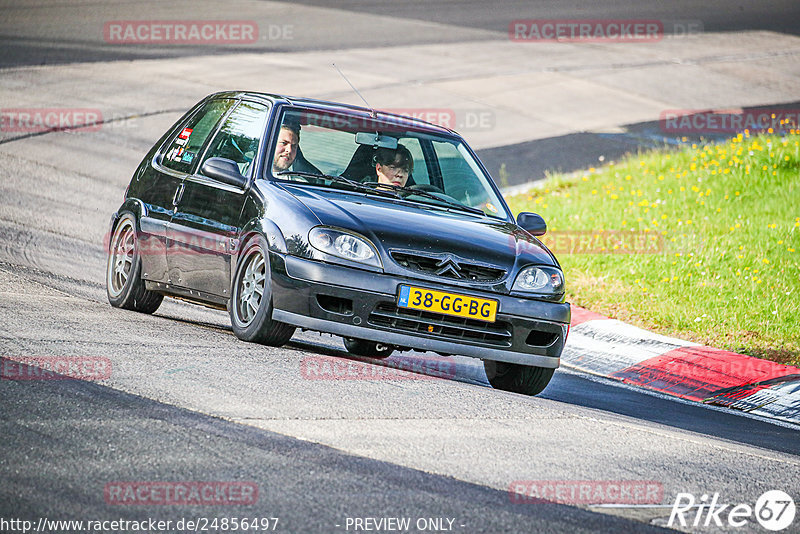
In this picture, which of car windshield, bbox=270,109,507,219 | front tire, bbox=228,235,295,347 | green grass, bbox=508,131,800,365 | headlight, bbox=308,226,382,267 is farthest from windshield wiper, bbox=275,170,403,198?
green grass, bbox=508,131,800,365

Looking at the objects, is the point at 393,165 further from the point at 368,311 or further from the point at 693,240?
the point at 693,240

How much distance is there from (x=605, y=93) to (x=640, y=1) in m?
13.0

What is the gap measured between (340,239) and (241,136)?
5.58 ft

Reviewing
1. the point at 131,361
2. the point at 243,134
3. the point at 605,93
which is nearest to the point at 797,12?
the point at 605,93

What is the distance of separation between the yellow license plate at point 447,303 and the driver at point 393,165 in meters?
1.32

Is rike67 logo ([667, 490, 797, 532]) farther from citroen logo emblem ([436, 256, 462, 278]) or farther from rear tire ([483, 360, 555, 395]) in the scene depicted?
rear tire ([483, 360, 555, 395])

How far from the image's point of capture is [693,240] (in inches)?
500

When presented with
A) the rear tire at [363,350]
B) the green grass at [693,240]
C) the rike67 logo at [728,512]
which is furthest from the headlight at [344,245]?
the green grass at [693,240]

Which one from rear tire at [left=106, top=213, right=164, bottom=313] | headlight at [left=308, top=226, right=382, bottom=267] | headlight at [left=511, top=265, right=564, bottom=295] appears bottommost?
rear tire at [left=106, top=213, right=164, bottom=313]

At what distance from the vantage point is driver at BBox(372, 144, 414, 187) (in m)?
8.09

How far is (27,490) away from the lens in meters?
4.33

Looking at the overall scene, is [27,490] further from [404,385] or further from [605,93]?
[605,93]

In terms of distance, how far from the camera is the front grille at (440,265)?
6984 millimetres

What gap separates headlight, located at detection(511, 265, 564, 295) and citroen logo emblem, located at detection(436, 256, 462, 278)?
1.29 feet
